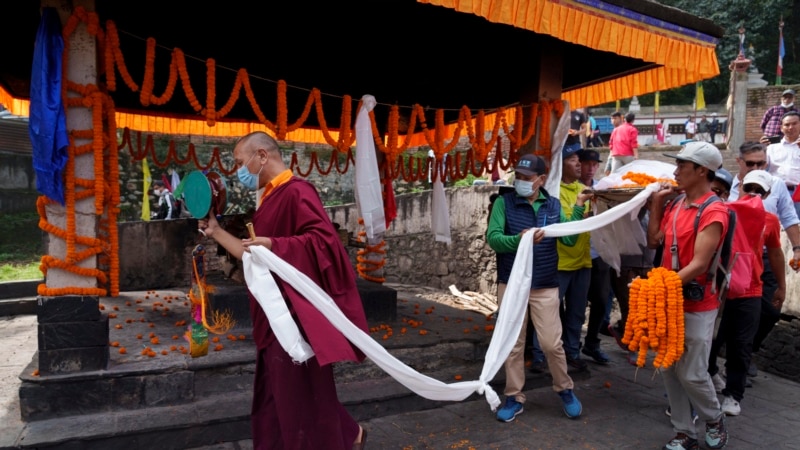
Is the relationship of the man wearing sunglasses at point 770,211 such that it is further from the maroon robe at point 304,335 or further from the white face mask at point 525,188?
the maroon robe at point 304,335

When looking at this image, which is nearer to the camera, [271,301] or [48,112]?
[271,301]

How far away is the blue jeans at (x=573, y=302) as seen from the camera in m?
5.09

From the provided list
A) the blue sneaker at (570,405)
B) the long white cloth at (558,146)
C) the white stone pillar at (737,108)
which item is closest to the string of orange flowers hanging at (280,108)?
the long white cloth at (558,146)

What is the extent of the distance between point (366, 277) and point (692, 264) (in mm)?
4900

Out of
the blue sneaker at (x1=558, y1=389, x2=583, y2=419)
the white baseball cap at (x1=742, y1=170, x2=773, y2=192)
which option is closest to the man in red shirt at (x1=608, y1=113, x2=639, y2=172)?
the white baseball cap at (x1=742, y1=170, x2=773, y2=192)

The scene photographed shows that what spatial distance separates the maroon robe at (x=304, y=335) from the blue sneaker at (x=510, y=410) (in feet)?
5.05

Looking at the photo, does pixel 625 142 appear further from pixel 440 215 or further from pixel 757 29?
pixel 757 29

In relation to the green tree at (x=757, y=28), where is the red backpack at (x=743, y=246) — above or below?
below

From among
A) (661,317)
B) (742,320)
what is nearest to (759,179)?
(742,320)

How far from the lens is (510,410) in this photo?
4.33 metres

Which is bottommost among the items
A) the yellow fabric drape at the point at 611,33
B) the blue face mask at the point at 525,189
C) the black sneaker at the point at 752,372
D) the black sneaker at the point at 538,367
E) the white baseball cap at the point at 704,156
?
the black sneaker at the point at 752,372

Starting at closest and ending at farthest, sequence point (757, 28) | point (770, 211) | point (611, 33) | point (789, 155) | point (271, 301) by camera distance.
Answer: point (271, 301), point (770, 211), point (611, 33), point (789, 155), point (757, 28)

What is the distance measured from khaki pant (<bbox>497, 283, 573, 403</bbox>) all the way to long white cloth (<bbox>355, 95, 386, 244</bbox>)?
5.81ft

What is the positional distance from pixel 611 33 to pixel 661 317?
274 centimetres
